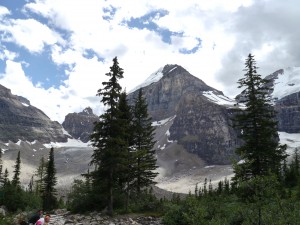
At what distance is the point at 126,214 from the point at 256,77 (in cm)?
1770

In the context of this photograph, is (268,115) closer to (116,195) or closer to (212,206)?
(212,206)

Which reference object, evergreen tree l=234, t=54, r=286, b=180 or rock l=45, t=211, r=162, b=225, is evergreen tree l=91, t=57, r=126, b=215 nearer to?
rock l=45, t=211, r=162, b=225

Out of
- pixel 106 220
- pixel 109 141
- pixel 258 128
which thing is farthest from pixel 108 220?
pixel 258 128

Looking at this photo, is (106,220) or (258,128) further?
(258,128)

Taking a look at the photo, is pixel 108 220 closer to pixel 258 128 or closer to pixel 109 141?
pixel 109 141

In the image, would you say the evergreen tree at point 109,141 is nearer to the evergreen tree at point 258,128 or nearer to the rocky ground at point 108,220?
the rocky ground at point 108,220

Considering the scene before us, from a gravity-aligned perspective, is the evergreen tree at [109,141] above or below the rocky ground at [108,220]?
above

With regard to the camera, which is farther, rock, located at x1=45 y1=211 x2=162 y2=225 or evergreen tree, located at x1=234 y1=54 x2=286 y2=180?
evergreen tree, located at x1=234 y1=54 x2=286 y2=180

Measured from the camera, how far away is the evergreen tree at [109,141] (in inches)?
1319

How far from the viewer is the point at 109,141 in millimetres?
33281

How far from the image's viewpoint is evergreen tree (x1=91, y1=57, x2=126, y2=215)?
33.5 meters

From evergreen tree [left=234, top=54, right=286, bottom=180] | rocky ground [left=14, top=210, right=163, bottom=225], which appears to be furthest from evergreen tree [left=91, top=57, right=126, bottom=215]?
evergreen tree [left=234, top=54, right=286, bottom=180]

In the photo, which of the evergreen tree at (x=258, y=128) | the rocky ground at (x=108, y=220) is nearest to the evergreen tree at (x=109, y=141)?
the rocky ground at (x=108, y=220)

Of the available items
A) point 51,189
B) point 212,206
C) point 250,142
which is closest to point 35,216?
point 212,206
